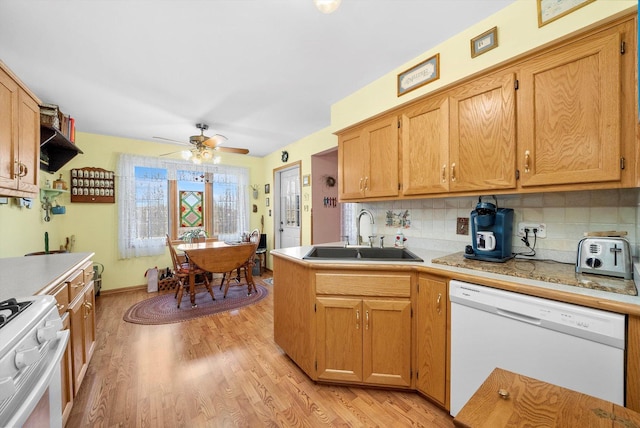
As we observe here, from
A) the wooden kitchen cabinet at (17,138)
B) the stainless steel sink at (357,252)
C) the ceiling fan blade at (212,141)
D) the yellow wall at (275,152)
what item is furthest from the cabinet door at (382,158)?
the wooden kitchen cabinet at (17,138)

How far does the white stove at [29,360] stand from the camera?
26.5 inches

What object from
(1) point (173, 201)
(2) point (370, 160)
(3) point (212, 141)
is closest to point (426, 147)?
(2) point (370, 160)

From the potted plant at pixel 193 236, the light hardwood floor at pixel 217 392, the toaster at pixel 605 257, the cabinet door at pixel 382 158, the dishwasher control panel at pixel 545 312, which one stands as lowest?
the light hardwood floor at pixel 217 392

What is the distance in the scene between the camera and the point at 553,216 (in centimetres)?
155

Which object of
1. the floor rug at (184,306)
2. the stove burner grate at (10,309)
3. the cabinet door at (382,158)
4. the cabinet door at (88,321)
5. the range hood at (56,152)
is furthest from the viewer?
the floor rug at (184,306)

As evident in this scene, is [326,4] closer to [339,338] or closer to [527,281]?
[527,281]

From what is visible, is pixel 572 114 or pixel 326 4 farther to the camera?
pixel 572 114

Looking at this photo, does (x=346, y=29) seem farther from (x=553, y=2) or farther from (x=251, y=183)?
(x=251, y=183)

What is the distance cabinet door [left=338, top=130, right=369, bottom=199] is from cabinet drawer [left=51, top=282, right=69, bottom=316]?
2.07 m

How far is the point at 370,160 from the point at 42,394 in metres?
2.22

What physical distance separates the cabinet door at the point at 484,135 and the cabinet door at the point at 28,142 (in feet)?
9.15

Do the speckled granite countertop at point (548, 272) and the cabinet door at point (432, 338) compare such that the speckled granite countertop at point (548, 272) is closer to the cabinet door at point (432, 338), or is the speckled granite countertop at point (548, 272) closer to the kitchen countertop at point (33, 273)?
the cabinet door at point (432, 338)

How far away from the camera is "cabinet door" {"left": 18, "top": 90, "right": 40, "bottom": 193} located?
1.61m

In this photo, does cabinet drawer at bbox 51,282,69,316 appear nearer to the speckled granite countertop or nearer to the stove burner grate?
the stove burner grate
